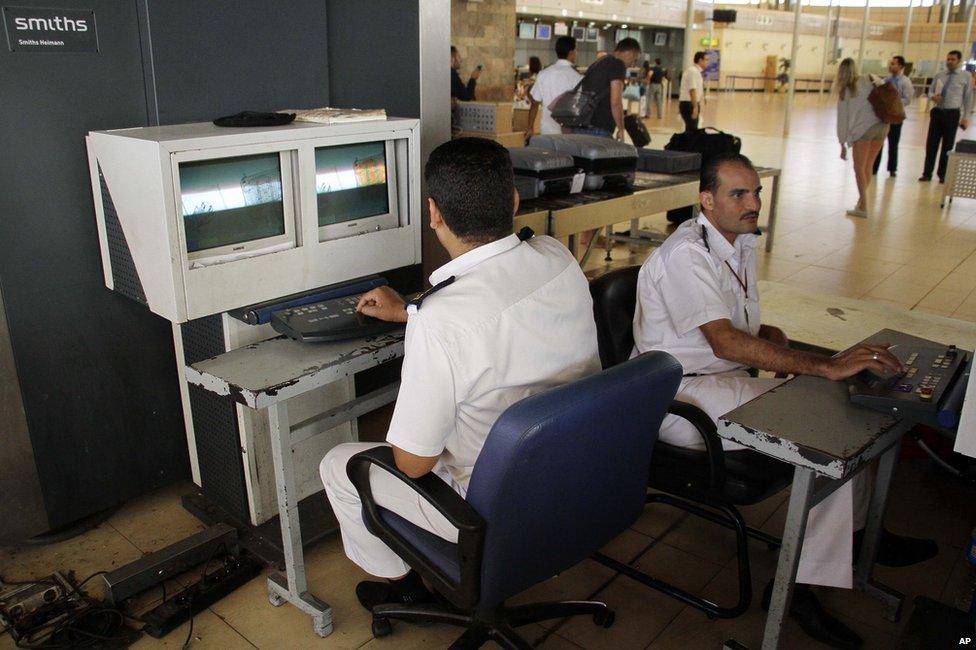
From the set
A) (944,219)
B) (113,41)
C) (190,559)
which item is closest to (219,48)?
(113,41)

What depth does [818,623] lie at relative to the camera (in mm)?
1949

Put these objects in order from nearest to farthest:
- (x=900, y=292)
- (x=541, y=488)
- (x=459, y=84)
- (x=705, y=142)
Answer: (x=541, y=488) → (x=900, y=292) → (x=705, y=142) → (x=459, y=84)

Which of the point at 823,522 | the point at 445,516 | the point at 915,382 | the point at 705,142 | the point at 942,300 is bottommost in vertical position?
the point at 942,300

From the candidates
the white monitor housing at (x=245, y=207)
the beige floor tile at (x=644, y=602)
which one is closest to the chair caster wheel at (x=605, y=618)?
the beige floor tile at (x=644, y=602)

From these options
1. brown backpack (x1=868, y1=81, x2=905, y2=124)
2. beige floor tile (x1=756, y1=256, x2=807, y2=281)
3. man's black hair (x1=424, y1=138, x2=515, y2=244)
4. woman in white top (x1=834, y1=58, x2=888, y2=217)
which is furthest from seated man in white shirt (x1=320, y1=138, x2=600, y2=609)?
woman in white top (x1=834, y1=58, x2=888, y2=217)

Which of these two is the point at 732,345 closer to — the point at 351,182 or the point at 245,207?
the point at 351,182

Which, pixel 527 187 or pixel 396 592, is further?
pixel 527 187

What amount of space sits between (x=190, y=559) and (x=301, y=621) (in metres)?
0.40

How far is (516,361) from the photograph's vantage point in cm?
147

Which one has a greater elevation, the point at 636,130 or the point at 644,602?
the point at 636,130

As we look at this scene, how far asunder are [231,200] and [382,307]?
0.46m

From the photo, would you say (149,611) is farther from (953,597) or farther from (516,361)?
(953,597)

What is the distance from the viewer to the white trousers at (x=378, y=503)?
5.12 feet

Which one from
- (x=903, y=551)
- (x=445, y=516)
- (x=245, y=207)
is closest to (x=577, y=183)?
(x=245, y=207)
